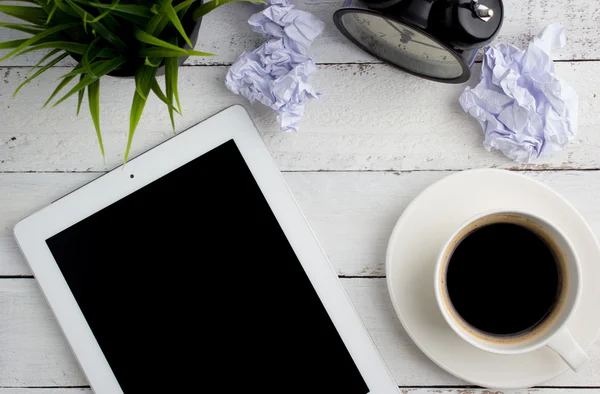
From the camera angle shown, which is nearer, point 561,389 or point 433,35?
point 433,35

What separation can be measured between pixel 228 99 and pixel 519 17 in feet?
1.10

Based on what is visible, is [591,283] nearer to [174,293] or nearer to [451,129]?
[451,129]

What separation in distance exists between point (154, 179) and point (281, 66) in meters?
0.18

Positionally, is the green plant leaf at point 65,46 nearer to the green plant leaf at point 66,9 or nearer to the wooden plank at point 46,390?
the green plant leaf at point 66,9

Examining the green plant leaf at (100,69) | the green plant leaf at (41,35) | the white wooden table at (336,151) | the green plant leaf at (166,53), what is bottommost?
the white wooden table at (336,151)

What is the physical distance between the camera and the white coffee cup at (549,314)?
0.51 meters

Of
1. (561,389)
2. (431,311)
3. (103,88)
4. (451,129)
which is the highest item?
(103,88)

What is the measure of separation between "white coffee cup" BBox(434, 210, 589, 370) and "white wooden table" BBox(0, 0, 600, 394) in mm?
93

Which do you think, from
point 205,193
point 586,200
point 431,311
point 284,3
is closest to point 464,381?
point 431,311

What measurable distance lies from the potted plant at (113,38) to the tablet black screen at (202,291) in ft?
0.41

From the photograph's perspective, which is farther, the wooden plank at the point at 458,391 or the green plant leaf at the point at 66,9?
the wooden plank at the point at 458,391

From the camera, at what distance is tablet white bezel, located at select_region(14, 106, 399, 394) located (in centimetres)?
60

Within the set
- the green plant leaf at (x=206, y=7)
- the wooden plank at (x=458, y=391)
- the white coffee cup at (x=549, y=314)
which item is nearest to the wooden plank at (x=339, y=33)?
the green plant leaf at (x=206, y=7)

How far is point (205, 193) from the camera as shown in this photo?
610 mm
